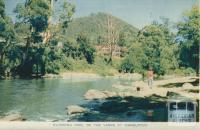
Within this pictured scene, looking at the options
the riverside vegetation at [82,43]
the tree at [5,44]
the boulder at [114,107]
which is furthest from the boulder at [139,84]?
the tree at [5,44]

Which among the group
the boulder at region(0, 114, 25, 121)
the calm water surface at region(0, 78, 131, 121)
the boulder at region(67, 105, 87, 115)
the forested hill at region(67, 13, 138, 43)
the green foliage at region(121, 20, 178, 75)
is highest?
the forested hill at region(67, 13, 138, 43)

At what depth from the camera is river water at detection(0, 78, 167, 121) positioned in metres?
5.50

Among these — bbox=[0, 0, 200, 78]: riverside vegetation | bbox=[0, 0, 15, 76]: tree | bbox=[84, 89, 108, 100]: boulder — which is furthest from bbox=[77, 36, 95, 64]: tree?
bbox=[0, 0, 15, 76]: tree

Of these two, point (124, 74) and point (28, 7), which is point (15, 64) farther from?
point (124, 74)

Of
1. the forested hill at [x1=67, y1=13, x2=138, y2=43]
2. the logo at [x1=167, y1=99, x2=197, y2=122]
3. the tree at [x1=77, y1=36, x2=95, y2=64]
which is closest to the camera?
the logo at [x1=167, y1=99, x2=197, y2=122]

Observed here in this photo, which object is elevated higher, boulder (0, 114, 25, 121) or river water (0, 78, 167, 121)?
river water (0, 78, 167, 121)

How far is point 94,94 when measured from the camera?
18.2 ft

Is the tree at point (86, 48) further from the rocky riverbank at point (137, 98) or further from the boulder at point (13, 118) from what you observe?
the boulder at point (13, 118)

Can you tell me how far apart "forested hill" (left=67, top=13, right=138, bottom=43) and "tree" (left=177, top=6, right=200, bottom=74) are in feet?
1.78

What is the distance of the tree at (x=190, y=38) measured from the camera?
Answer: 5.46m

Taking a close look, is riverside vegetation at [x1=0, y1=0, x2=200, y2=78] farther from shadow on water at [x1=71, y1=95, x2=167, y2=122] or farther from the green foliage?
shadow on water at [x1=71, y1=95, x2=167, y2=122]

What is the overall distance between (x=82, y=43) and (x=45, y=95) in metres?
0.74

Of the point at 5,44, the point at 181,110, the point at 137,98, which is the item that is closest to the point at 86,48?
the point at 137,98

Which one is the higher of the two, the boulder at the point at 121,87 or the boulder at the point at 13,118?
the boulder at the point at 121,87
